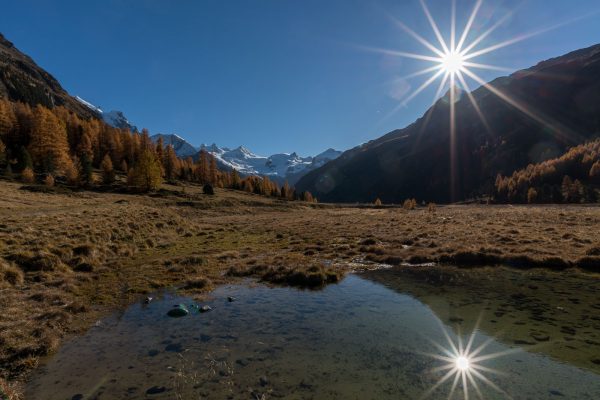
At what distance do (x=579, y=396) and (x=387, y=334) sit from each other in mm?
5706

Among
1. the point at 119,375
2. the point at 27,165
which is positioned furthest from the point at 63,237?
the point at 27,165

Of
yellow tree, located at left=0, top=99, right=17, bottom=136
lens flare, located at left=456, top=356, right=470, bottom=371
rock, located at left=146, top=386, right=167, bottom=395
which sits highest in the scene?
yellow tree, located at left=0, top=99, right=17, bottom=136

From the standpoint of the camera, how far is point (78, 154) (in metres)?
110

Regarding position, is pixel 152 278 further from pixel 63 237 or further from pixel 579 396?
pixel 579 396

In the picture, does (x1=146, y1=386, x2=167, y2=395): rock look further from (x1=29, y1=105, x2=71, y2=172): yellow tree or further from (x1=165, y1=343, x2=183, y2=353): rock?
(x1=29, y1=105, x2=71, y2=172): yellow tree

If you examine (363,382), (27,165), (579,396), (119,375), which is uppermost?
(27,165)

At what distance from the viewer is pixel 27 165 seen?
263 ft

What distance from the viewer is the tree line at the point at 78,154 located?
84.4m

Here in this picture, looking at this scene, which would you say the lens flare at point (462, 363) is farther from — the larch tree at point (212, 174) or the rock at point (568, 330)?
the larch tree at point (212, 174)

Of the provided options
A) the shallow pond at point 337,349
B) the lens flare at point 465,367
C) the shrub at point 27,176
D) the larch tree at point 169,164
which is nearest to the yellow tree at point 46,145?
the shrub at point 27,176

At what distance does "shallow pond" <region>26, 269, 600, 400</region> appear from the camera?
8.94m

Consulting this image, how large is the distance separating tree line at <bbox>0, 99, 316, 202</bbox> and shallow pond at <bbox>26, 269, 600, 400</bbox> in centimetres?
8339

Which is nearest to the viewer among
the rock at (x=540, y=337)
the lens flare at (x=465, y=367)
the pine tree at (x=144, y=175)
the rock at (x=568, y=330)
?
the lens flare at (x=465, y=367)

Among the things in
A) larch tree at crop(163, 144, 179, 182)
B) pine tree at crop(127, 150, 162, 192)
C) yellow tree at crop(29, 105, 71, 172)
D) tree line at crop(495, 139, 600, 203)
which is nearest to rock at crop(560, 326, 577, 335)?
pine tree at crop(127, 150, 162, 192)
